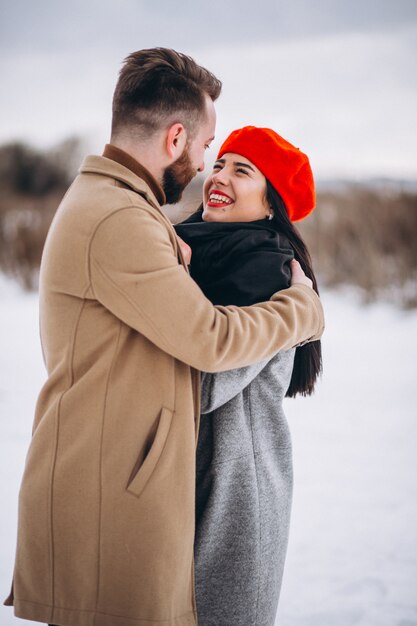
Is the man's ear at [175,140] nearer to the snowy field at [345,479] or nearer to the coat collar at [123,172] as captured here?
the coat collar at [123,172]

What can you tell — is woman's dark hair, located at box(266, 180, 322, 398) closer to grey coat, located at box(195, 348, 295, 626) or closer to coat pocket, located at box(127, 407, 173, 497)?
grey coat, located at box(195, 348, 295, 626)

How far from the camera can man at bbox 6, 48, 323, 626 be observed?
1349 millimetres

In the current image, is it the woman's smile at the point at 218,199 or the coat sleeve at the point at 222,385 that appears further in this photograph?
the woman's smile at the point at 218,199

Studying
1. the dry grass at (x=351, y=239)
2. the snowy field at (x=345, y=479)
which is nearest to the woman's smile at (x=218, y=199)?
the snowy field at (x=345, y=479)

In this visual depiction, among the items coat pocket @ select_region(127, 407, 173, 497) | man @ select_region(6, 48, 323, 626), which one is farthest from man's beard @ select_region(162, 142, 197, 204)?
coat pocket @ select_region(127, 407, 173, 497)

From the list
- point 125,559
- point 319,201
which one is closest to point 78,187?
point 125,559

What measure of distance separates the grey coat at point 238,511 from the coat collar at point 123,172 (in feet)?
1.95

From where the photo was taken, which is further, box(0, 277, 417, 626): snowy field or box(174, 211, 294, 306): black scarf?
box(0, 277, 417, 626): snowy field

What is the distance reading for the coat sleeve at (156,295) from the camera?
1.33 m

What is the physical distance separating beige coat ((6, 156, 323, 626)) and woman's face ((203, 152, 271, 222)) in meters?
0.56

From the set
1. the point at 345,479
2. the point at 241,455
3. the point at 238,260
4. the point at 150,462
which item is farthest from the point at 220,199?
the point at 345,479

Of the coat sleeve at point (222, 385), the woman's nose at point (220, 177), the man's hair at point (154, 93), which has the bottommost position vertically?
the coat sleeve at point (222, 385)

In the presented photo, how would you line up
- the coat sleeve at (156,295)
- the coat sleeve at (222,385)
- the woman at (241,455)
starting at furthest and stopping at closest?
the woman at (241,455)
the coat sleeve at (222,385)
the coat sleeve at (156,295)

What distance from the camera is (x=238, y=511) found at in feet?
5.62
